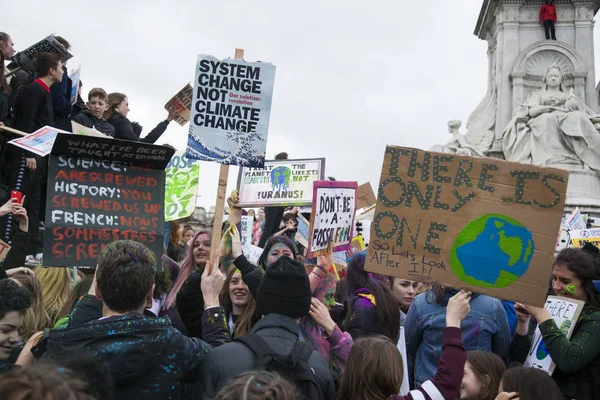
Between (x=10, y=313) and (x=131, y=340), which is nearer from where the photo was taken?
(x=131, y=340)

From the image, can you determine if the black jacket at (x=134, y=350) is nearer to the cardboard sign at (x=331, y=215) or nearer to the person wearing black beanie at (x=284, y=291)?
the person wearing black beanie at (x=284, y=291)

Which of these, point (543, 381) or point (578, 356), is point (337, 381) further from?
point (578, 356)

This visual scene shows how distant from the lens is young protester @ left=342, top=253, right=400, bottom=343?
464 cm

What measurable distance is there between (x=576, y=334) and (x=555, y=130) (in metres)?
16.7

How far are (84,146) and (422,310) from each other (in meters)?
2.58

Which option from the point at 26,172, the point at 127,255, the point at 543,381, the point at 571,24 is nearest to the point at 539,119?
the point at 571,24

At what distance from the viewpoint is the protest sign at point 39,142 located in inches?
233

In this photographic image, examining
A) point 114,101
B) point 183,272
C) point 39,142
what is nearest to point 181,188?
point 114,101

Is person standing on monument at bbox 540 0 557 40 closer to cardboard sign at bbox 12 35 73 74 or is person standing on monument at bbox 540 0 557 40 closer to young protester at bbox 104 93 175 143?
young protester at bbox 104 93 175 143

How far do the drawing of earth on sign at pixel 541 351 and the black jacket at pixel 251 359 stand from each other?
5.76 ft

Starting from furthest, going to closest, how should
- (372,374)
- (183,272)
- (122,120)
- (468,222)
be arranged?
(122,120), (183,272), (468,222), (372,374)

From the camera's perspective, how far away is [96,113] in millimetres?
8867

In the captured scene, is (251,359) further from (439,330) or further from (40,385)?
(439,330)

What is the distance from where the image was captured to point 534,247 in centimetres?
429
